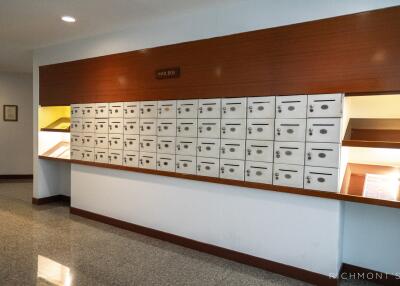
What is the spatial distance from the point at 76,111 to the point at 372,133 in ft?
11.8


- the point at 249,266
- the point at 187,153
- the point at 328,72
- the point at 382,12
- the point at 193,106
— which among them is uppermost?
the point at 382,12

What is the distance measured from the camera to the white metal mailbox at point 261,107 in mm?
2609

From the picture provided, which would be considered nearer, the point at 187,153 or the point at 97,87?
the point at 187,153

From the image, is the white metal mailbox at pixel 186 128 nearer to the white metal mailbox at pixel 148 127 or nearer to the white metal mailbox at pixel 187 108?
the white metal mailbox at pixel 187 108

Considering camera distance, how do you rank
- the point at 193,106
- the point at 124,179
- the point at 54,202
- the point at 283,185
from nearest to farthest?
the point at 283,185 → the point at 193,106 → the point at 124,179 → the point at 54,202

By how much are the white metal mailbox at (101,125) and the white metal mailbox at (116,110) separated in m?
0.13

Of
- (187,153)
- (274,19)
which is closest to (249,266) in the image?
(187,153)

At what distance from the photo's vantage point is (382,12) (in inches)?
84.6

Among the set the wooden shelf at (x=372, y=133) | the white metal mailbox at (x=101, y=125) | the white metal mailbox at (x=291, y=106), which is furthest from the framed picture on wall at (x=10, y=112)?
the wooden shelf at (x=372, y=133)

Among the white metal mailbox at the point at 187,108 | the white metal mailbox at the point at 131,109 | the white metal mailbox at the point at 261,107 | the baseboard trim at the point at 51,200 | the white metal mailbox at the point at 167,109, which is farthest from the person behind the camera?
the baseboard trim at the point at 51,200

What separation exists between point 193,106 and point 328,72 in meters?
1.30

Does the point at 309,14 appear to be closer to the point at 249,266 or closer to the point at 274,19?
the point at 274,19

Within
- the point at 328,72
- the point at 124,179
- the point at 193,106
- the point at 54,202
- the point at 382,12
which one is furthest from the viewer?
the point at 54,202

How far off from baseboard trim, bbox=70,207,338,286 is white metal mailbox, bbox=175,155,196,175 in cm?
73
